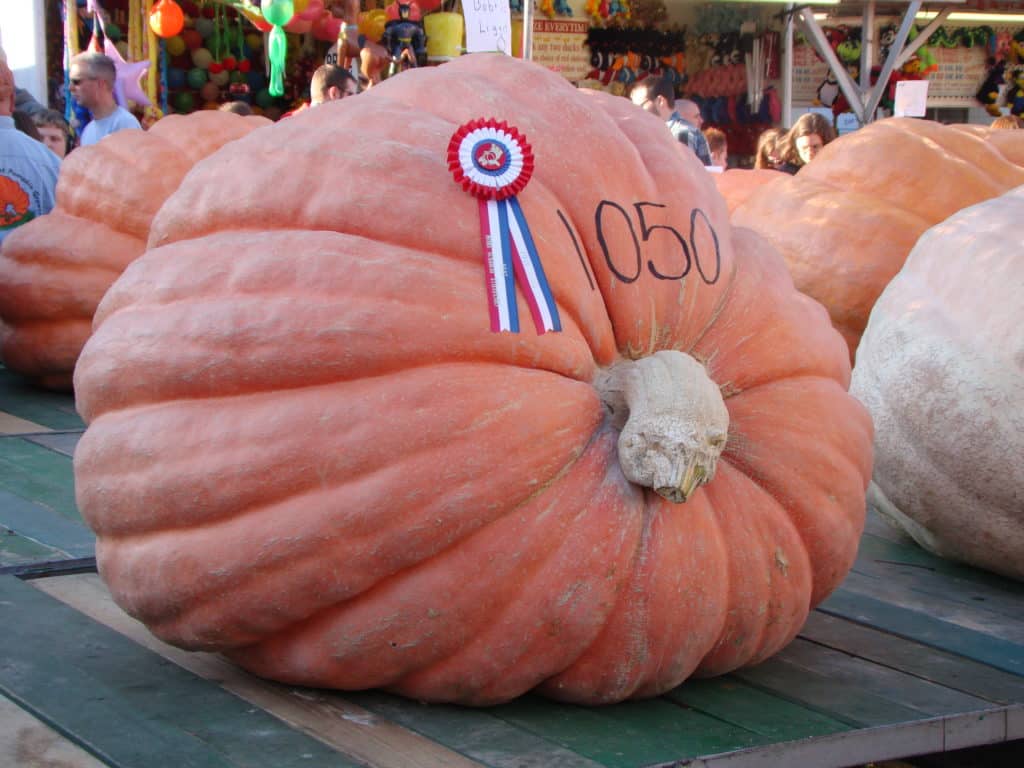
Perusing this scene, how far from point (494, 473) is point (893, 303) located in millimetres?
1615

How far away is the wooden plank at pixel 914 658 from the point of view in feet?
7.40

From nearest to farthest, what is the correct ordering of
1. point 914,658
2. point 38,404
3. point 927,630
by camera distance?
point 914,658 → point 927,630 → point 38,404

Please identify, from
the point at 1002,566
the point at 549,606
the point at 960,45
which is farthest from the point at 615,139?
the point at 960,45

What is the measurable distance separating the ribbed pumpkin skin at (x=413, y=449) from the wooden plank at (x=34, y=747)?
0.89ft

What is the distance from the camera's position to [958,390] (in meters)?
2.88

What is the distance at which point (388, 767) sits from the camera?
5.90 ft

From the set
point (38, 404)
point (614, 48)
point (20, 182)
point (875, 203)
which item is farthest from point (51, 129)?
point (614, 48)

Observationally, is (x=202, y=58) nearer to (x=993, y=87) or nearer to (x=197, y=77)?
(x=197, y=77)

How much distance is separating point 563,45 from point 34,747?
10544mm

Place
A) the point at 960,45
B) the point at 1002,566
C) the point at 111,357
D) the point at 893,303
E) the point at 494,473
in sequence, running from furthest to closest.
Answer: the point at 960,45
the point at 893,303
the point at 1002,566
the point at 111,357
the point at 494,473

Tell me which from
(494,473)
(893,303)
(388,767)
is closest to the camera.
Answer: (388,767)

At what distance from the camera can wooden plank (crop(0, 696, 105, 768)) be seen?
1.76 metres

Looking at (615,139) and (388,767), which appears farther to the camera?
(615,139)

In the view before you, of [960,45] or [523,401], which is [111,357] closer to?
[523,401]
